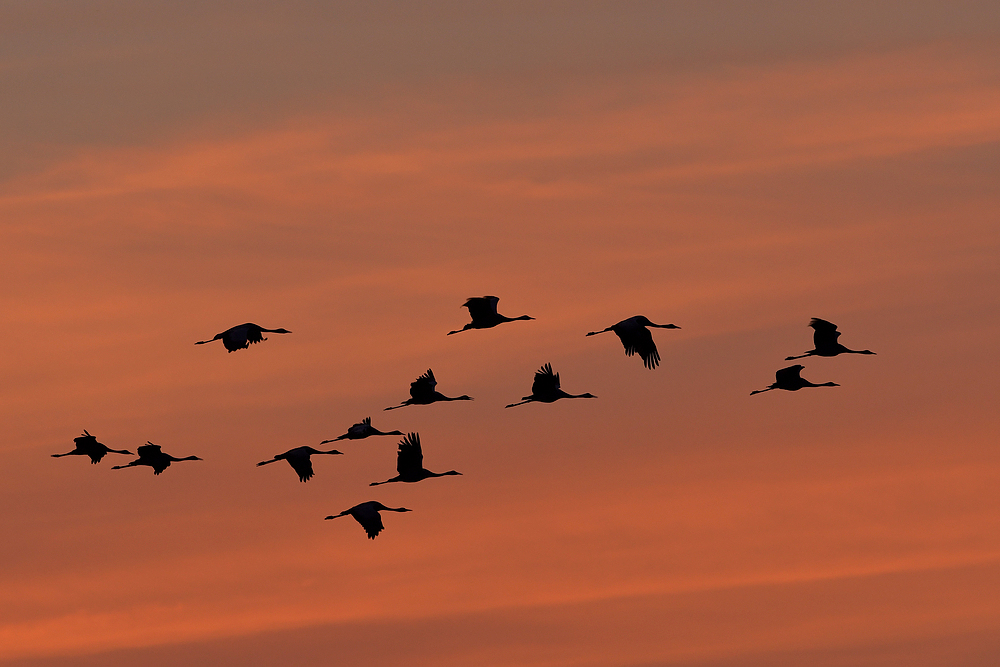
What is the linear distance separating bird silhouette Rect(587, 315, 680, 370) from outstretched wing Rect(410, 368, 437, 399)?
10.2 m

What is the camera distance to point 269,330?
92.4m

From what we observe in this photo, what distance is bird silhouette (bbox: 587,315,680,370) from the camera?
8638 cm

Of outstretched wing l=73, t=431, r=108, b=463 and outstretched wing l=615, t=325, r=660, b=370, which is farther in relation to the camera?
outstretched wing l=73, t=431, r=108, b=463

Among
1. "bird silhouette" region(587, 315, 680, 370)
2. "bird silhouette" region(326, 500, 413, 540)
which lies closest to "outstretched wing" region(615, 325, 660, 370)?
"bird silhouette" region(587, 315, 680, 370)

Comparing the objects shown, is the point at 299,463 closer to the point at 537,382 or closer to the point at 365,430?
the point at 365,430

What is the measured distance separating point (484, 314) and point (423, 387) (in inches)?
161

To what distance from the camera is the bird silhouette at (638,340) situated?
86375 millimetres

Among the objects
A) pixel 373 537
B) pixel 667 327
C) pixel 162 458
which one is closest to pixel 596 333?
pixel 667 327

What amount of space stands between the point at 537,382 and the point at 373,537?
8.10 meters

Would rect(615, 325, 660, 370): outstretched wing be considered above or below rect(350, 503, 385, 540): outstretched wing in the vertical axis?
above

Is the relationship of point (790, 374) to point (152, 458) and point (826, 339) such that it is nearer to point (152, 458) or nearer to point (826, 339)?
point (826, 339)

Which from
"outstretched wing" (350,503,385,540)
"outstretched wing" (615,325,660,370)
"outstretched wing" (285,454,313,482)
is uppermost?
"outstretched wing" (615,325,660,370)

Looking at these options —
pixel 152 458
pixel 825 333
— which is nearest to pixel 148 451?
pixel 152 458

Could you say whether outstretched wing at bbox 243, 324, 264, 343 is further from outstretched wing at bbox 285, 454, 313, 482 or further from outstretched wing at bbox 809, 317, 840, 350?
outstretched wing at bbox 809, 317, 840, 350
